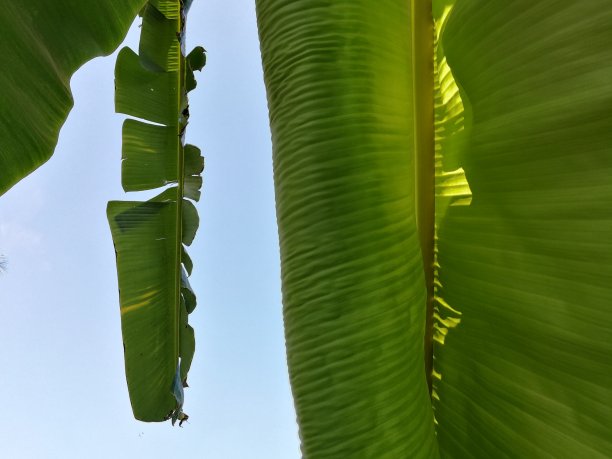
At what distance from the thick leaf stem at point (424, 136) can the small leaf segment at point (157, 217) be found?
0.83m

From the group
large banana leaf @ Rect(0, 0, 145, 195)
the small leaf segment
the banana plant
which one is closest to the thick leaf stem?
the banana plant

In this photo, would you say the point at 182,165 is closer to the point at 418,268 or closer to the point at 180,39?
the point at 180,39

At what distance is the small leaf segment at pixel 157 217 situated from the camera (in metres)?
1.16

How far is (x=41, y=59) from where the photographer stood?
1.39 ft

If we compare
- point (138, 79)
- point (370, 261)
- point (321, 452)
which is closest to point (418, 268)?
point (370, 261)

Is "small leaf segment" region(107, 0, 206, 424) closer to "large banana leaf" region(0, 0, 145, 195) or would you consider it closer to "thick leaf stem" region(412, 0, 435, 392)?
"large banana leaf" region(0, 0, 145, 195)

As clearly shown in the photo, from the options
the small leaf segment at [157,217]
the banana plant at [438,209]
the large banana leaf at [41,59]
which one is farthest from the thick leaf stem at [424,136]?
the small leaf segment at [157,217]

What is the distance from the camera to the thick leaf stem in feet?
1.59

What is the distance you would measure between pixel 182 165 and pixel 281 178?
94 cm

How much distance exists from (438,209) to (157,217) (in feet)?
2.91

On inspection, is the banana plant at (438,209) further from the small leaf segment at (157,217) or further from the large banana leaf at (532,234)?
the small leaf segment at (157,217)

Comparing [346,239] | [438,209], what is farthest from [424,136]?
[346,239]

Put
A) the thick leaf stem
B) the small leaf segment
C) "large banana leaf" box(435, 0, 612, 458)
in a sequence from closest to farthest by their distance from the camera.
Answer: "large banana leaf" box(435, 0, 612, 458) → the thick leaf stem → the small leaf segment

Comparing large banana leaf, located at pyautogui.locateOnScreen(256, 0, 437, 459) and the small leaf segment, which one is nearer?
large banana leaf, located at pyautogui.locateOnScreen(256, 0, 437, 459)
